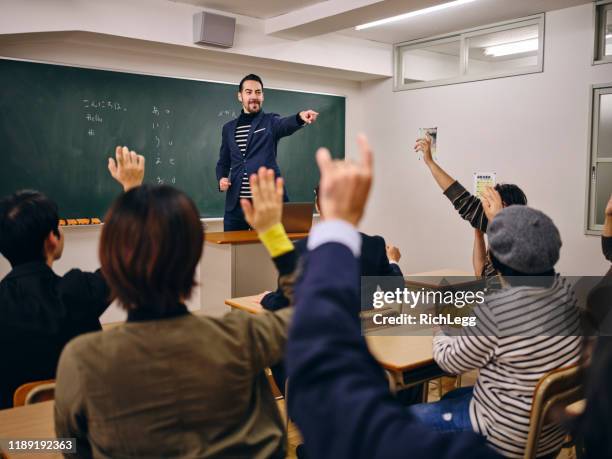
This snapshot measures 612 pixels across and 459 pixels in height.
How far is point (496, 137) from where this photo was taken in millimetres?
5301

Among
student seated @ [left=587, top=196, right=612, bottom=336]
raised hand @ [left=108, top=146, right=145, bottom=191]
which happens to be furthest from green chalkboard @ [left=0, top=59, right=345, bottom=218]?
student seated @ [left=587, top=196, right=612, bottom=336]

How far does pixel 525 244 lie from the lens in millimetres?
1627

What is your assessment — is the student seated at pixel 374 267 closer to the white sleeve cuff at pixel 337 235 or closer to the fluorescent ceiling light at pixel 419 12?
the white sleeve cuff at pixel 337 235

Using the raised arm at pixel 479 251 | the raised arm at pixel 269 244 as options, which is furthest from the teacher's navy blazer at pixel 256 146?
the raised arm at pixel 269 244

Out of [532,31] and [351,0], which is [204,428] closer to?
[351,0]

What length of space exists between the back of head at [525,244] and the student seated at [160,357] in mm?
856

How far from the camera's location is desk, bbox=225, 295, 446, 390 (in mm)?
1967

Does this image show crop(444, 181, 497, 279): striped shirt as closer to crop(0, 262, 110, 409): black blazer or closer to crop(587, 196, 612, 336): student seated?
crop(587, 196, 612, 336): student seated

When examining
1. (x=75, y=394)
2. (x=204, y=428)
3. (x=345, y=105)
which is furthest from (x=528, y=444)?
(x=345, y=105)

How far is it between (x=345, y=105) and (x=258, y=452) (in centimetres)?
570

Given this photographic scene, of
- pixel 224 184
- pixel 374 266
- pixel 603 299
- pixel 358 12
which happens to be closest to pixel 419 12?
pixel 358 12

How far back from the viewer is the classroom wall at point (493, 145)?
15.4 ft

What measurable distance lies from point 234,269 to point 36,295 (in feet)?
6.07

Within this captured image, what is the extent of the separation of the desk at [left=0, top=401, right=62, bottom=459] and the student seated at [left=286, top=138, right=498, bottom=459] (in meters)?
1.03
